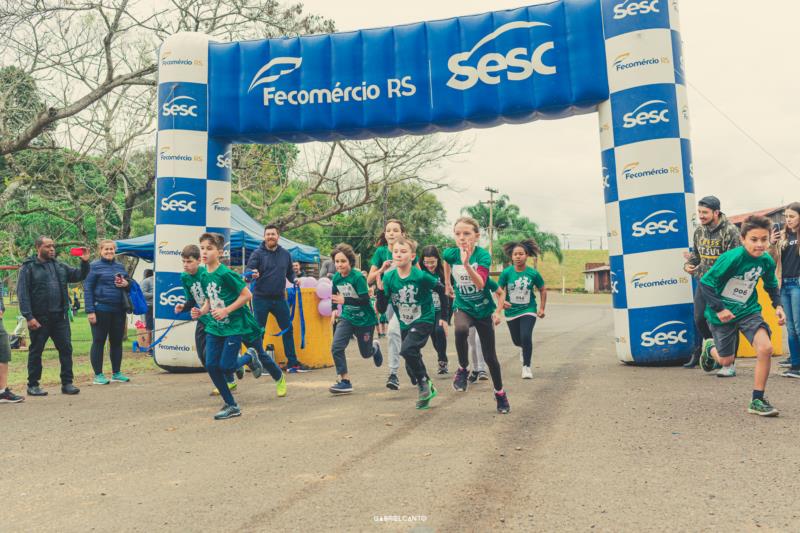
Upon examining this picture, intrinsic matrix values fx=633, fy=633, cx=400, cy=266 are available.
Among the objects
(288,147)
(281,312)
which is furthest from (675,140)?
(288,147)

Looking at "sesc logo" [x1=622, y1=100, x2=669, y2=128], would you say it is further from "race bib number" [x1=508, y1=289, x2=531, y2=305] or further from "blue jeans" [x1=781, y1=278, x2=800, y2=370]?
"race bib number" [x1=508, y1=289, x2=531, y2=305]

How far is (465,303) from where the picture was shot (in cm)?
629

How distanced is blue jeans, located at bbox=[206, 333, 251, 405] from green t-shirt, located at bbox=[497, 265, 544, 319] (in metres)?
3.57

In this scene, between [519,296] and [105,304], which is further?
[105,304]

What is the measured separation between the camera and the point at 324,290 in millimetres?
9867

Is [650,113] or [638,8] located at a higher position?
[638,8]

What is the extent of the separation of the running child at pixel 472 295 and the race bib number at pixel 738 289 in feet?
6.98

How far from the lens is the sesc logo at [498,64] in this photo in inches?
361

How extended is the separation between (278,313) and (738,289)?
19.3 feet

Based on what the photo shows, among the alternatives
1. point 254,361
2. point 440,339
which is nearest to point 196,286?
point 254,361

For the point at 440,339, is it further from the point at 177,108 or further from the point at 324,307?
the point at 177,108

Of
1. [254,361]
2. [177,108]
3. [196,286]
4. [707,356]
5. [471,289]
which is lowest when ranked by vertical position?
[707,356]

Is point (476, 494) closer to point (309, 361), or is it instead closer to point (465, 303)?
point (465, 303)

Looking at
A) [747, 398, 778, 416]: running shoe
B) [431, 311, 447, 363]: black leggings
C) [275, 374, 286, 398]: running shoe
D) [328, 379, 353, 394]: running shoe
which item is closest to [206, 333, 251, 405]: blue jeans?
[275, 374, 286, 398]: running shoe
